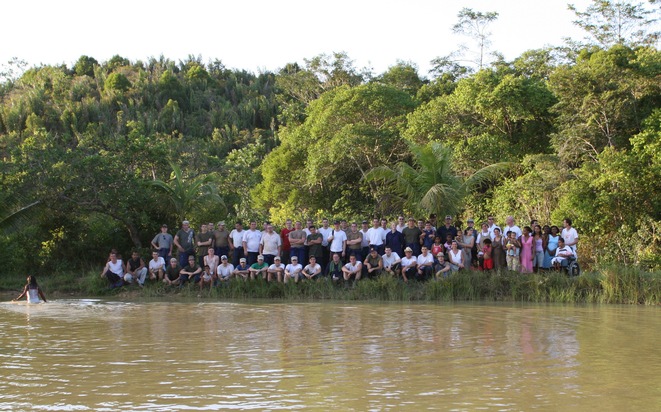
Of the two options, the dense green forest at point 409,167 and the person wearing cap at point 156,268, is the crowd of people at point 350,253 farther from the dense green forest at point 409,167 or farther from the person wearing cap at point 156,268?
the dense green forest at point 409,167

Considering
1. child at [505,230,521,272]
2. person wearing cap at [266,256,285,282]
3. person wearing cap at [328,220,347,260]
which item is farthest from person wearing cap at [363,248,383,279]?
child at [505,230,521,272]

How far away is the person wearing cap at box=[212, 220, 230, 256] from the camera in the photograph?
17094 mm

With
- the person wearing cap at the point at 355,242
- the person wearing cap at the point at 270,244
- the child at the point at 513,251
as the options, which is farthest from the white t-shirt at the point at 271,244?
the child at the point at 513,251

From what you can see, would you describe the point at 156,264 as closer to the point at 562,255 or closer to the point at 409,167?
the point at 409,167

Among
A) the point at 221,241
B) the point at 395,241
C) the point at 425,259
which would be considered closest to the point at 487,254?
the point at 425,259

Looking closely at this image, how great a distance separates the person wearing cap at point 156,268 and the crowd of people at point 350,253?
0.02 meters

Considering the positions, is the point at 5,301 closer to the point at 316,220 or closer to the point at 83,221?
the point at 83,221

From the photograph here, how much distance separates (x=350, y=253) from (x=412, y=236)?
1358mm

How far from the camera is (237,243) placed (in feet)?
55.5

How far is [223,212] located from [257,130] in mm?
24236

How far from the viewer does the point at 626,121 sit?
72.5 feet

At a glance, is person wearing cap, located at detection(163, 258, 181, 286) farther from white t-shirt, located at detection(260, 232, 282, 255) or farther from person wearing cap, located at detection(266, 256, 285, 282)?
person wearing cap, located at detection(266, 256, 285, 282)

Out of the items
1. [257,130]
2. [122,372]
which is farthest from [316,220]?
[257,130]

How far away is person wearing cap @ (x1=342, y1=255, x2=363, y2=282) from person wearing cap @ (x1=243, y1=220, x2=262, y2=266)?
81.1 inches
